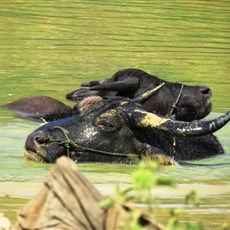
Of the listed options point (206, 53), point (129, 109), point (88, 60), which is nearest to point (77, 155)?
point (129, 109)

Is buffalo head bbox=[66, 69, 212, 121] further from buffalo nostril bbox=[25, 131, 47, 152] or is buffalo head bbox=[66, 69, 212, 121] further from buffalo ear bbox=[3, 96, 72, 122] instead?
buffalo nostril bbox=[25, 131, 47, 152]

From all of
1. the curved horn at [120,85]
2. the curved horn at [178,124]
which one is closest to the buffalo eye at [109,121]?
the curved horn at [178,124]

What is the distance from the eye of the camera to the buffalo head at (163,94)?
1160cm

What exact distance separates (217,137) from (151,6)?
13.2 metres

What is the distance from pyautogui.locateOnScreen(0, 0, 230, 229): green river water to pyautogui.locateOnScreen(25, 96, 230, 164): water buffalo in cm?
15

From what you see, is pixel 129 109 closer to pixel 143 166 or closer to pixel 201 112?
pixel 201 112

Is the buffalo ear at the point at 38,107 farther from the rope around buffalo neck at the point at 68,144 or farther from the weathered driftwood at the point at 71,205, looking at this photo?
the weathered driftwood at the point at 71,205

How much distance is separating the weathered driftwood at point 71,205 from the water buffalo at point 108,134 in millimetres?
4530

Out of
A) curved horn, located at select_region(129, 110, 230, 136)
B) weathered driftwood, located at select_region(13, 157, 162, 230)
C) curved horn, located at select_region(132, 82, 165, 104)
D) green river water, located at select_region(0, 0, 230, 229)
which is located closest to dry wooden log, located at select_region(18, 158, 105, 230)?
weathered driftwood, located at select_region(13, 157, 162, 230)

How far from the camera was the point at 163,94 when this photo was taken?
1194cm

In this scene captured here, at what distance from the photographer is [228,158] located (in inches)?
444

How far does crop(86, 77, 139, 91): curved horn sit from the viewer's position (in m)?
11.6

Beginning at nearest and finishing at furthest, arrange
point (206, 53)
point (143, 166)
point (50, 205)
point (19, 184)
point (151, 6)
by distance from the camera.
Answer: point (143, 166) → point (50, 205) → point (19, 184) → point (206, 53) → point (151, 6)

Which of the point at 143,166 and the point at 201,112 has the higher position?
the point at 143,166
